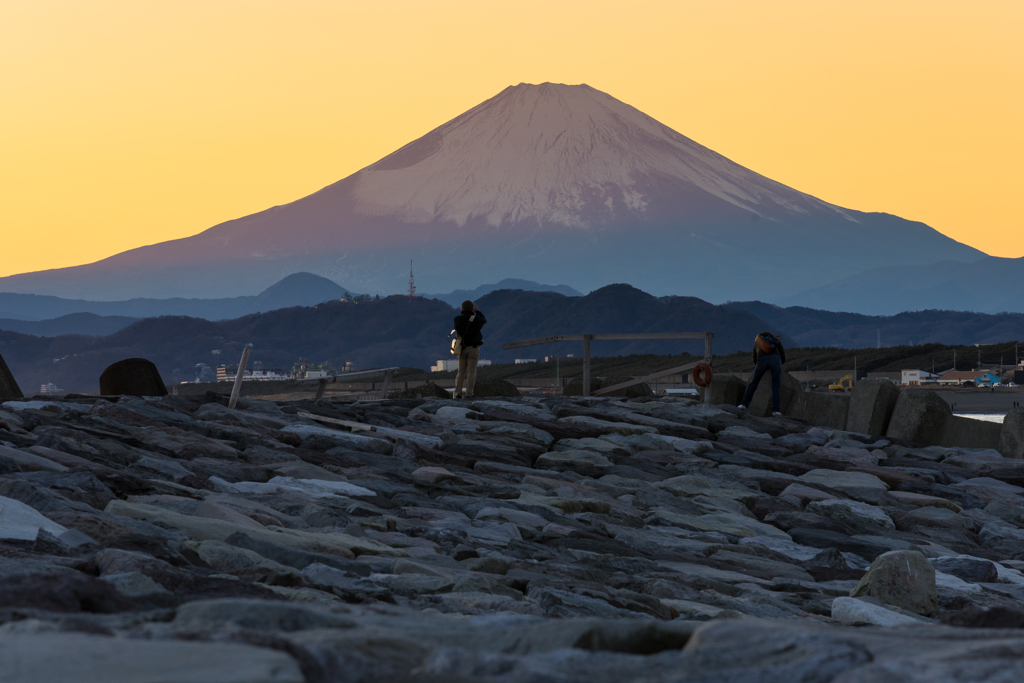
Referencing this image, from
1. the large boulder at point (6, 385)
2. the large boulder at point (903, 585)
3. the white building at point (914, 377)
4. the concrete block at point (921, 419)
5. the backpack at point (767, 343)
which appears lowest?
the white building at point (914, 377)

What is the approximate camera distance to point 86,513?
553 centimetres

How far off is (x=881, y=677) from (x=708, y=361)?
55.1ft

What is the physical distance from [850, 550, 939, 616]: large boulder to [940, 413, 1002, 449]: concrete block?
1077 centimetres

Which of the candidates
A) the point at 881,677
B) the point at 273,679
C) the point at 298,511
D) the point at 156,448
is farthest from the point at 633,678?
the point at 156,448

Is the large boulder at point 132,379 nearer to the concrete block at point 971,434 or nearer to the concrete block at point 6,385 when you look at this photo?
the concrete block at point 6,385

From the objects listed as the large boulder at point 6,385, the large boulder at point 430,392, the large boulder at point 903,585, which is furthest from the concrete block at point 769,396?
the large boulder at point 6,385

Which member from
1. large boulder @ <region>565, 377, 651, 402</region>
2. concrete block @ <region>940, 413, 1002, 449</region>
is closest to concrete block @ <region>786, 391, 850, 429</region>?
concrete block @ <region>940, 413, 1002, 449</region>

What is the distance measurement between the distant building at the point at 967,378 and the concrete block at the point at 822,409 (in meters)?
145

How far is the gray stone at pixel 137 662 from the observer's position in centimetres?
245

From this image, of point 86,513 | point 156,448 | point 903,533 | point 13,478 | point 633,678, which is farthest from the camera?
point 903,533

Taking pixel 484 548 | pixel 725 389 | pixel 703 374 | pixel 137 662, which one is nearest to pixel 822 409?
pixel 725 389

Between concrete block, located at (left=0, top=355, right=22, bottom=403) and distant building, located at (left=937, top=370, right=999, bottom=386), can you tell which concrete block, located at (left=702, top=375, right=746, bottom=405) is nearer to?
concrete block, located at (left=0, top=355, right=22, bottom=403)

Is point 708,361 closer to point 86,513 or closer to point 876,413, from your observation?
point 876,413

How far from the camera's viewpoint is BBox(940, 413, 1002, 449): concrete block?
1622 cm
